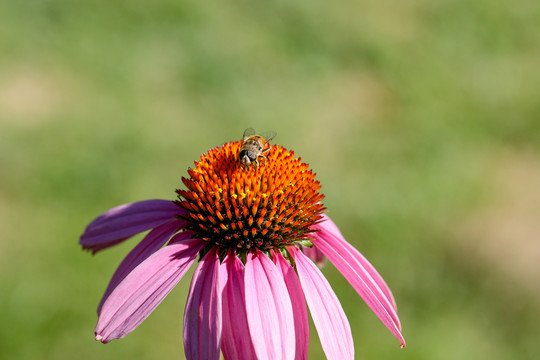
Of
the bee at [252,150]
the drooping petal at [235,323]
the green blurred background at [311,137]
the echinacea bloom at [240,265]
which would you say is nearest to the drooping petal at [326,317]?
the echinacea bloom at [240,265]

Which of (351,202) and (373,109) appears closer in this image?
(351,202)

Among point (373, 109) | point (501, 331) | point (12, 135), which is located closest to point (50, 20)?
point (12, 135)

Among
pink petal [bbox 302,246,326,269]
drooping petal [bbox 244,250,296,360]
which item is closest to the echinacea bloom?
drooping petal [bbox 244,250,296,360]

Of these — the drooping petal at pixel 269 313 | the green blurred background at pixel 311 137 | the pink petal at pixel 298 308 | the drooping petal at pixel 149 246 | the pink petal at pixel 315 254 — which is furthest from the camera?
the green blurred background at pixel 311 137

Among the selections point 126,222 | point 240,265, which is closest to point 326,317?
point 240,265

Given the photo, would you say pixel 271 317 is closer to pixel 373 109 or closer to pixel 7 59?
pixel 373 109

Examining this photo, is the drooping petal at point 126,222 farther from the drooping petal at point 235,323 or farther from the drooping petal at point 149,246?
the drooping petal at point 235,323

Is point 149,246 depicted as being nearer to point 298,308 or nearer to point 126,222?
point 126,222
